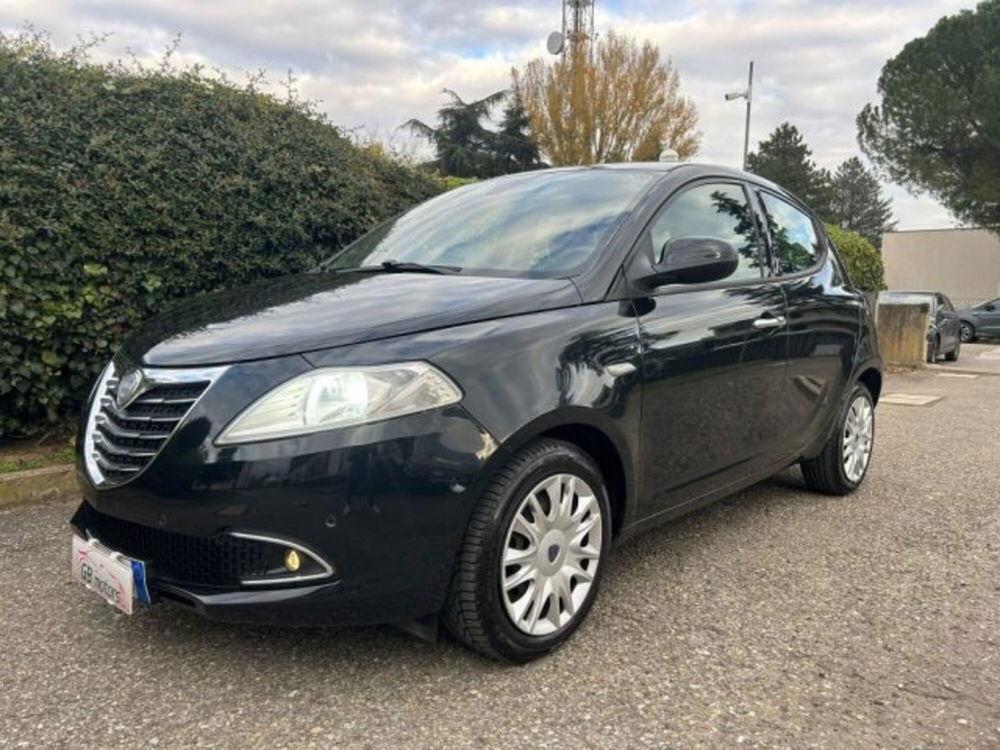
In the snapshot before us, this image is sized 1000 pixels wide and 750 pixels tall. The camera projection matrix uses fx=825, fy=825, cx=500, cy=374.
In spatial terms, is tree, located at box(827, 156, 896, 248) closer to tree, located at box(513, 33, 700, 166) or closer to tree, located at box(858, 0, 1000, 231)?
tree, located at box(858, 0, 1000, 231)

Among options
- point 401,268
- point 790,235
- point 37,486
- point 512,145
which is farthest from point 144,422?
point 512,145

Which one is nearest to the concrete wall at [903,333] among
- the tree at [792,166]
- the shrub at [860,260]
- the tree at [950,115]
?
the shrub at [860,260]

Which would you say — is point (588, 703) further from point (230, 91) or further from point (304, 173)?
point (230, 91)

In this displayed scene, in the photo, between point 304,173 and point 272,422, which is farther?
point 304,173

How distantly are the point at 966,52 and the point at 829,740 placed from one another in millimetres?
33084

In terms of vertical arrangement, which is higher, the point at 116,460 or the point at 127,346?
the point at 127,346

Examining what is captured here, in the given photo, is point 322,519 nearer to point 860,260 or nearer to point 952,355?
point 860,260

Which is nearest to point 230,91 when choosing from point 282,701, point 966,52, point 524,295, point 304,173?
point 304,173

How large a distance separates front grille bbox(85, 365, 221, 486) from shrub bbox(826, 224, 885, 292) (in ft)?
37.8

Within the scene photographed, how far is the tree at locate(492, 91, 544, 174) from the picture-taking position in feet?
96.3

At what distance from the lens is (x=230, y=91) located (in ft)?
17.4

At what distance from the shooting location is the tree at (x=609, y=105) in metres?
24.7

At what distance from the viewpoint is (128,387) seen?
2508 millimetres

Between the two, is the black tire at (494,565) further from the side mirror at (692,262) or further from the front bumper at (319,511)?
the side mirror at (692,262)
